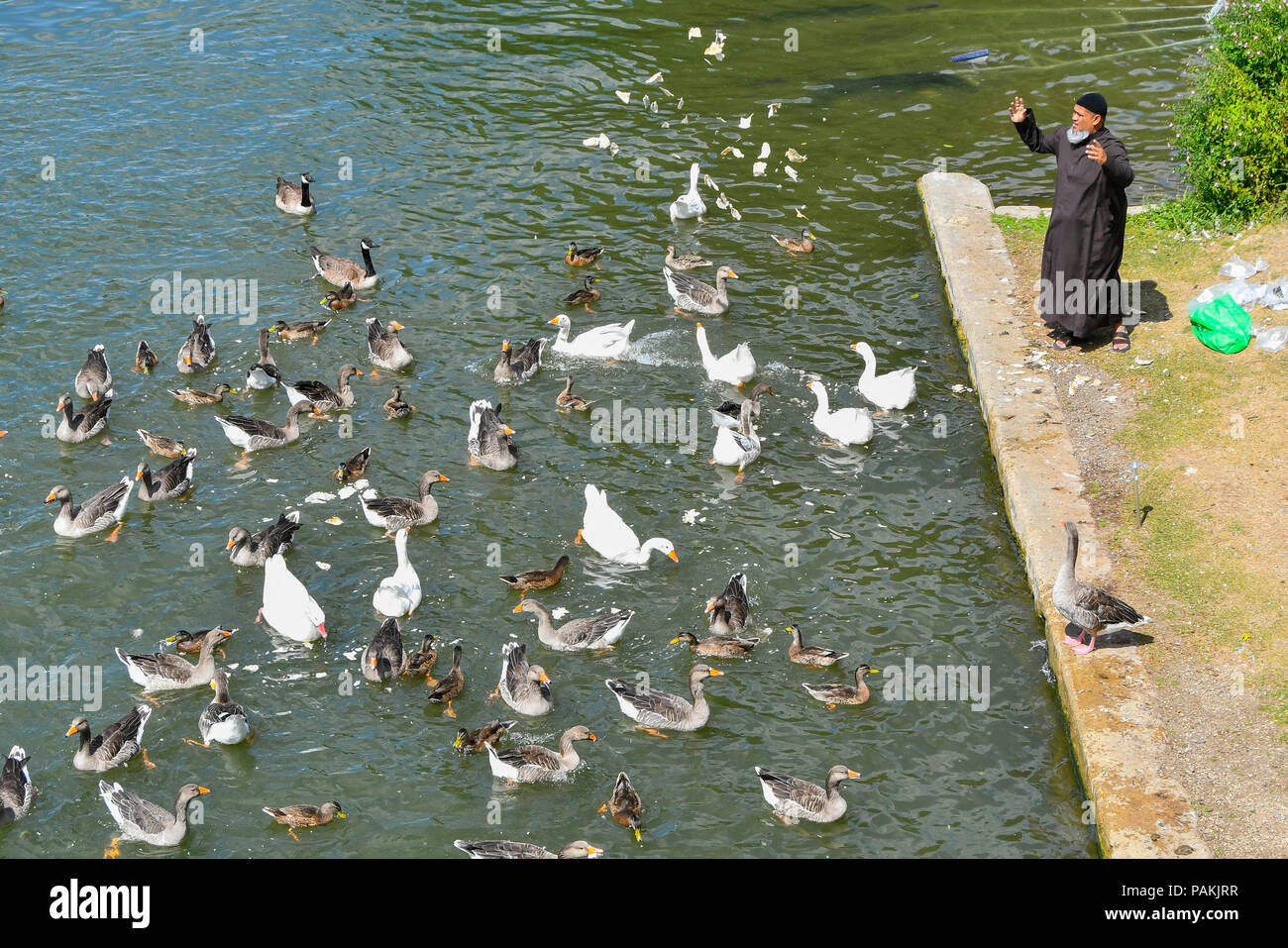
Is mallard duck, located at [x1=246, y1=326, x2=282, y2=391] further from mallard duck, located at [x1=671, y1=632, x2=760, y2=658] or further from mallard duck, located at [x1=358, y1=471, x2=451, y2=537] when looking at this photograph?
mallard duck, located at [x1=671, y1=632, x2=760, y2=658]

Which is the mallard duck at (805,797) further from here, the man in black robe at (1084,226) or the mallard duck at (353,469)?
the man in black robe at (1084,226)

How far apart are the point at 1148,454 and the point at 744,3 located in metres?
19.5

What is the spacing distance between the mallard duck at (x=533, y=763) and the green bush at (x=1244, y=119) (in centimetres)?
1351

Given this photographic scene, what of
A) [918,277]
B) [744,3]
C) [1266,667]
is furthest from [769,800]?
[744,3]

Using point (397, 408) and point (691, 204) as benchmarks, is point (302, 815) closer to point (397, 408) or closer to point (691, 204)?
point (397, 408)

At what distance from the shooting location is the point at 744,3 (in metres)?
30.7

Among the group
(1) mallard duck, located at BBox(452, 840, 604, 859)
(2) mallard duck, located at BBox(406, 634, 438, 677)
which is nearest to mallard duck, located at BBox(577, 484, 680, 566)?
(2) mallard duck, located at BBox(406, 634, 438, 677)

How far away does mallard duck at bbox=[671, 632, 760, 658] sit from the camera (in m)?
13.3

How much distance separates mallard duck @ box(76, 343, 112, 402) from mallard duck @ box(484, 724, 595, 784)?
8773 mm

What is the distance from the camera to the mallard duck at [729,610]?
44.3 ft

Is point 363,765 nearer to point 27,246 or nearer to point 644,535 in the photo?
point 644,535

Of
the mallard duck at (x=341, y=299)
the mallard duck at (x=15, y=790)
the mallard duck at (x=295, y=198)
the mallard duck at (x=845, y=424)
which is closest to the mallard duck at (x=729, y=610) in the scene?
the mallard duck at (x=845, y=424)

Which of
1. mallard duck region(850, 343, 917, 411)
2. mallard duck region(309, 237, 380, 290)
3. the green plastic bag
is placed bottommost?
mallard duck region(309, 237, 380, 290)

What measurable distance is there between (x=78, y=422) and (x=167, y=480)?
1.90 meters
